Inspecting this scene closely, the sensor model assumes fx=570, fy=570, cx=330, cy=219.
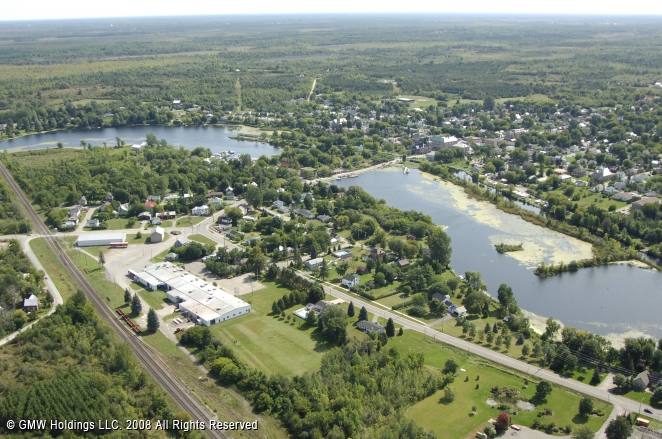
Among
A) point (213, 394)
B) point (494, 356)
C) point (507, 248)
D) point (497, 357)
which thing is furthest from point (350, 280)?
point (507, 248)

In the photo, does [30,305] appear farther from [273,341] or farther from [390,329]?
[390,329]

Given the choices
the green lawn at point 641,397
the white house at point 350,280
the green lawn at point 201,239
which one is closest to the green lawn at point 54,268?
the green lawn at point 201,239

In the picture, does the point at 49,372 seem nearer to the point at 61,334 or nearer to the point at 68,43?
the point at 61,334

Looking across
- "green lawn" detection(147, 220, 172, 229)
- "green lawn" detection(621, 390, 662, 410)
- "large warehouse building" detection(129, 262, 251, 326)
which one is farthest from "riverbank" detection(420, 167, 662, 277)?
"green lawn" detection(147, 220, 172, 229)

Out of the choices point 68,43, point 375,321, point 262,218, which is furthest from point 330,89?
point 68,43

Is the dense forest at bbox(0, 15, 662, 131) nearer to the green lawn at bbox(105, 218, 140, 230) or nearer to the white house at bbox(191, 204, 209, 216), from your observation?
the white house at bbox(191, 204, 209, 216)

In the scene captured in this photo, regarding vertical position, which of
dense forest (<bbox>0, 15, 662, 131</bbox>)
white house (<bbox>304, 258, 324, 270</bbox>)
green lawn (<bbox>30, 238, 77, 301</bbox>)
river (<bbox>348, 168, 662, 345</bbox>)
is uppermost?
dense forest (<bbox>0, 15, 662, 131</bbox>)
